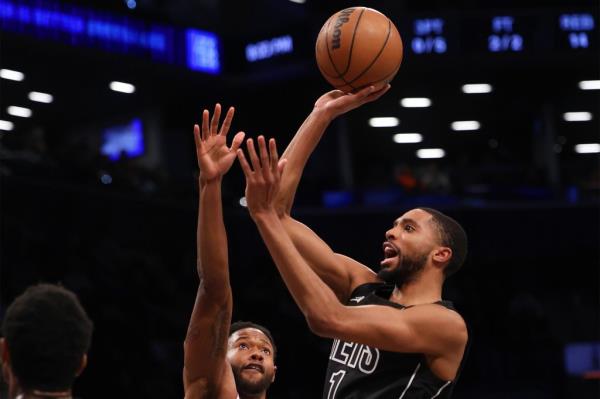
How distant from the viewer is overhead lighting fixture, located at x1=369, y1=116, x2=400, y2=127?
18891mm

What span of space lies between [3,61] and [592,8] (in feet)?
31.2

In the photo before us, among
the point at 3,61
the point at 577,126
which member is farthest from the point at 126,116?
the point at 577,126

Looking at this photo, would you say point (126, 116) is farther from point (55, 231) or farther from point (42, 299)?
point (42, 299)

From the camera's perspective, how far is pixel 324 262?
13.9 ft

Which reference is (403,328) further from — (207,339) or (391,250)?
(207,339)

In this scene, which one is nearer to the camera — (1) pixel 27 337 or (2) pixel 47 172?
(1) pixel 27 337

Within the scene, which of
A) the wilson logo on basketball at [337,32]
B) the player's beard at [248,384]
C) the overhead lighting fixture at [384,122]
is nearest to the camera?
the wilson logo on basketball at [337,32]

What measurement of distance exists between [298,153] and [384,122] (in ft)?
48.8

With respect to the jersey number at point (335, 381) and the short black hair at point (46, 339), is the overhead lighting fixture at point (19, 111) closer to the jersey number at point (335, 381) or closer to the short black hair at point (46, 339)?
the jersey number at point (335, 381)

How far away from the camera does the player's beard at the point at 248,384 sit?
4695mm

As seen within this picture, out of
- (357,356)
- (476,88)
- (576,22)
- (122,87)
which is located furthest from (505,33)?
(357,356)

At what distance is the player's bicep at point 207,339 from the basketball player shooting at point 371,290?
0.44 metres

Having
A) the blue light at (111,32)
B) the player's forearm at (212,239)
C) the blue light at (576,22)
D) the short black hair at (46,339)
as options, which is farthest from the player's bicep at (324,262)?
the blue light at (576,22)

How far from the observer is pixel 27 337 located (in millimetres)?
2439
